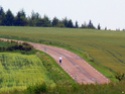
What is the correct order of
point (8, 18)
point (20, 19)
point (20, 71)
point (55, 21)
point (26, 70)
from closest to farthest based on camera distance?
point (20, 71), point (26, 70), point (8, 18), point (20, 19), point (55, 21)

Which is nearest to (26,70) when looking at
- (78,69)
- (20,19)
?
(78,69)

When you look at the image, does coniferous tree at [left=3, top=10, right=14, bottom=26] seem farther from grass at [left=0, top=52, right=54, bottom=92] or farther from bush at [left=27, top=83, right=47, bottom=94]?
bush at [left=27, top=83, right=47, bottom=94]

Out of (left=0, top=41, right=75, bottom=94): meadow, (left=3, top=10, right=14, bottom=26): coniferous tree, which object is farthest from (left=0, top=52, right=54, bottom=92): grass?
(left=3, top=10, right=14, bottom=26): coniferous tree

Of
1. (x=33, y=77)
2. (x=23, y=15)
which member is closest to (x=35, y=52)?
(x=33, y=77)

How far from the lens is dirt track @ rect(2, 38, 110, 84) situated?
34.0 meters

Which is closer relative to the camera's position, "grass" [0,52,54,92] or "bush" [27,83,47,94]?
"bush" [27,83,47,94]

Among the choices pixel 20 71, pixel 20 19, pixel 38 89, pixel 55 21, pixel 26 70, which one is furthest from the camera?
pixel 55 21

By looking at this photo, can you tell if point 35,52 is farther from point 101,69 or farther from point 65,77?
point 65,77

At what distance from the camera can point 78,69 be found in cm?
3994

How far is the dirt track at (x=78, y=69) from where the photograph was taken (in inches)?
1340

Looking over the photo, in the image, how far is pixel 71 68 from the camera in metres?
40.5

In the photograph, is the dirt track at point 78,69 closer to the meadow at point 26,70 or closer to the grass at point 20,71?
the meadow at point 26,70

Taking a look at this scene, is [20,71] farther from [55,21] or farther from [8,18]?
[55,21]

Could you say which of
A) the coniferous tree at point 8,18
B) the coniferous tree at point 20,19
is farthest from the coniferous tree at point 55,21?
the coniferous tree at point 8,18
